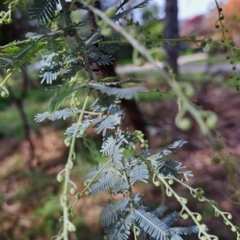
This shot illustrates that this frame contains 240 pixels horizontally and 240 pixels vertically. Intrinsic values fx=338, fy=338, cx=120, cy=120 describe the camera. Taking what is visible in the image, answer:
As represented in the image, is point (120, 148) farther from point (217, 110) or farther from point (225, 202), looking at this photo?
point (217, 110)

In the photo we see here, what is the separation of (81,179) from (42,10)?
4.99 feet

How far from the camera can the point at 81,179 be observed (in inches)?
71.6

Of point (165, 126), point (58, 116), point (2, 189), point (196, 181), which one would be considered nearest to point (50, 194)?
point (2, 189)

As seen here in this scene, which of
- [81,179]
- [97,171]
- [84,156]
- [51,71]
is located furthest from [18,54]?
[81,179]

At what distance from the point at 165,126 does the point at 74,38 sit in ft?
7.31

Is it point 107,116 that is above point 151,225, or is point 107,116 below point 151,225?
above

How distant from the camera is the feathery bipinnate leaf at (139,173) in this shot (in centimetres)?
39

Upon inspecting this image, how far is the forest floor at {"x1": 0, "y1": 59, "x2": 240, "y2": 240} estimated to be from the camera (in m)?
1.49

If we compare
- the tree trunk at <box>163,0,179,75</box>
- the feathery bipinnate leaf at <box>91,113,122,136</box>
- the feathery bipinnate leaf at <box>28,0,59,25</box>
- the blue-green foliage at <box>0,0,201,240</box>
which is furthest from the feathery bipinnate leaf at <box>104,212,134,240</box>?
the tree trunk at <box>163,0,179,75</box>

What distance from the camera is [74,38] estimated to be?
15.6 inches

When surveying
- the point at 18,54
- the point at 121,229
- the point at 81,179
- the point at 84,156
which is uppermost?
Result: the point at 18,54

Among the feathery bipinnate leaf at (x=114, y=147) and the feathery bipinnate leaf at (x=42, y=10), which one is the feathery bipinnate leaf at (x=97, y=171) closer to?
the feathery bipinnate leaf at (x=114, y=147)

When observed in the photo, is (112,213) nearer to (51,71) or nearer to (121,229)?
(121,229)

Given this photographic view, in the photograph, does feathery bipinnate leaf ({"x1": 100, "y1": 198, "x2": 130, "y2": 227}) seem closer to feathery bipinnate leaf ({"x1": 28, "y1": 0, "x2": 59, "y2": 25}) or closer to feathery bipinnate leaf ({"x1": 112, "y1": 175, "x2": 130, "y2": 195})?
feathery bipinnate leaf ({"x1": 112, "y1": 175, "x2": 130, "y2": 195})
